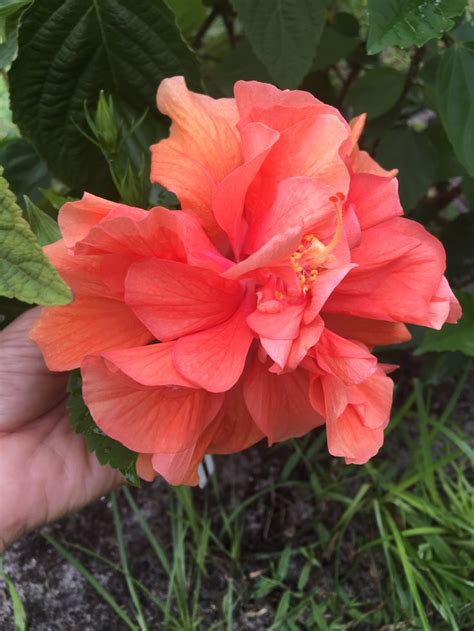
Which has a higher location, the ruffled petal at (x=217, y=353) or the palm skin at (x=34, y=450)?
the ruffled petal at (x=217, y=353)

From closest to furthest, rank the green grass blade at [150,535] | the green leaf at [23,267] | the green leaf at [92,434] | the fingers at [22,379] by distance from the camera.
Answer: the green leaf at [23,267] < the green leaf at [92,434] < the fingers at [22,379] < the green grass blade at [150,535]

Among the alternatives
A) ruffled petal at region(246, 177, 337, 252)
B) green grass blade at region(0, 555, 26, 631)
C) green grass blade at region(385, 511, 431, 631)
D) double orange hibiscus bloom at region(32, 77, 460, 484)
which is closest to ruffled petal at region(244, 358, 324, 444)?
double orange hibiscus bloom at region(32, 77, 460, 484)

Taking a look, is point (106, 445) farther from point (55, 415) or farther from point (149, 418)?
point (55, 415)

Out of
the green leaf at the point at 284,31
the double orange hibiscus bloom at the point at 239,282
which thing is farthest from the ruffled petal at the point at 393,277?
the green leaf at the point at 284,31

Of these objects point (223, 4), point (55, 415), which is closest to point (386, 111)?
point (223, 4)

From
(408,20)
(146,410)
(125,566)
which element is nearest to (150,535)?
(125,566)

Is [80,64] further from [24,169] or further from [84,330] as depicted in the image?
[84,330]

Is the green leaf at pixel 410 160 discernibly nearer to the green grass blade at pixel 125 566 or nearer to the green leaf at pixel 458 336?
the green leaf at pixel 458 336
